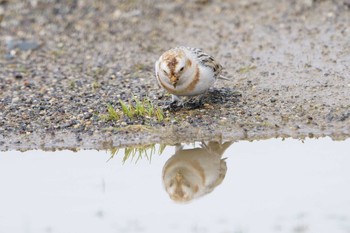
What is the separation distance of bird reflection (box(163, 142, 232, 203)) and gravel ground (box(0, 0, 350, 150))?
31 centimetres

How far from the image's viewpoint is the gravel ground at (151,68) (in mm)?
8391

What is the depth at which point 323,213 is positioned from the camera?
6.28m

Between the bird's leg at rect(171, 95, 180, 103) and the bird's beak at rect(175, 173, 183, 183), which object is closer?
the bird's beak at rect(175, 173, 183, 183)

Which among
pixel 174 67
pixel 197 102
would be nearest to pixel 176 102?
pixel 197 102

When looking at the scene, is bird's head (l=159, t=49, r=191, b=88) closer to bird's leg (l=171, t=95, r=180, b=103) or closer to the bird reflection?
bird's leg (l=171, t=95, r=180, b=103)

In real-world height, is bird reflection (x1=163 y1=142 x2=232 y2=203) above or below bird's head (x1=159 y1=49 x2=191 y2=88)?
below

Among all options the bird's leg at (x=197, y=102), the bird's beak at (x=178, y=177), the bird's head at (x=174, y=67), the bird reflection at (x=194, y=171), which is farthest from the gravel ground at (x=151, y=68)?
the bird's beak at (x=178, y=177)

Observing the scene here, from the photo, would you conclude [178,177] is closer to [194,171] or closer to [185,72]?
[194,171]

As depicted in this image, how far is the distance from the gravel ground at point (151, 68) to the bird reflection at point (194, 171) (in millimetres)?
308

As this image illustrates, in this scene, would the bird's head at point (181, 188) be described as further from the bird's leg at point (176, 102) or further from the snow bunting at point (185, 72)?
the bird's leg at point (176, 102)

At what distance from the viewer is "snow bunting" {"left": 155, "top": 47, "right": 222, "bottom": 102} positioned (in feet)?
27.3

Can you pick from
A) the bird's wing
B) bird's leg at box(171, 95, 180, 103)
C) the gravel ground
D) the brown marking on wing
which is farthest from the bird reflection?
the bird's wing

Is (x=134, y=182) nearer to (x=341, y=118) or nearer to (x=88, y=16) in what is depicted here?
(x=341, y=118)

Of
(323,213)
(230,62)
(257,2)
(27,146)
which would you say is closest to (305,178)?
(323,213)
